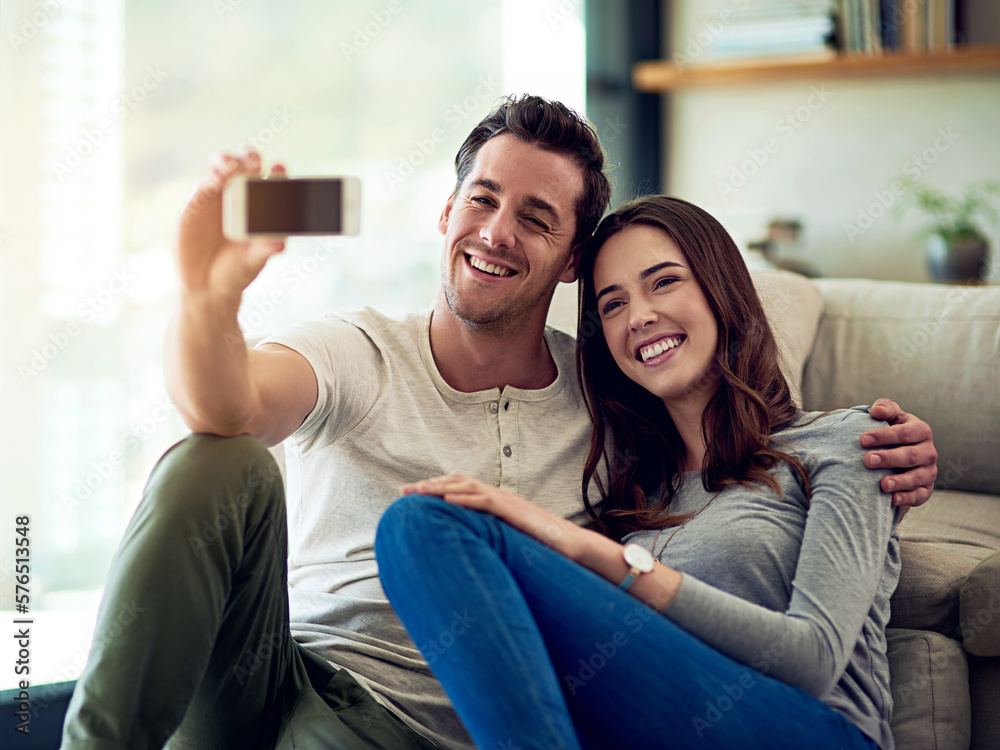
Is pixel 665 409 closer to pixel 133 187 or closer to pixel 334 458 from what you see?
pixel 334 458

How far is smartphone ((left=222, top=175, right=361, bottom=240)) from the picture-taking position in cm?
95

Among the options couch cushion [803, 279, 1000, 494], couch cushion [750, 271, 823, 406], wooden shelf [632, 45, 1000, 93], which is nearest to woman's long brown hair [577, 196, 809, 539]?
couch cushion [750, 271, 823, 406]

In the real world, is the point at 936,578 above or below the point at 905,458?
below

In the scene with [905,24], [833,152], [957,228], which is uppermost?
[905,24]

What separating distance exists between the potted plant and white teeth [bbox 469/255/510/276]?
1.80 m

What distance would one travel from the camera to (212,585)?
3.30ft

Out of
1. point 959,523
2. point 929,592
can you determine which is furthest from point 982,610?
point 959,523

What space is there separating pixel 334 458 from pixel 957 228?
7.22ft

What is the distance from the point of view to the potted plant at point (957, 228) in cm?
267

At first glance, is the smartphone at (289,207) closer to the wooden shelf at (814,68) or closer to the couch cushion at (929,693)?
the couch cushion at (929,693)

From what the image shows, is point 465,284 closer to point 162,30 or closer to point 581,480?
point 581,480

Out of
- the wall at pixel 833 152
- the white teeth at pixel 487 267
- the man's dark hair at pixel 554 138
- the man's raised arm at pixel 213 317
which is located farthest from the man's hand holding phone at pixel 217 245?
the wall at pixel 833 152

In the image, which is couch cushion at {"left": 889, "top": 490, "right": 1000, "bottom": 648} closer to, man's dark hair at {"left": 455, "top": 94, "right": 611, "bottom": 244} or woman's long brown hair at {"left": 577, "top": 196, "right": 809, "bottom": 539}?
woman's long brown hair at {"left": 577, "top": 196, "right": 809, "bottom": 539}

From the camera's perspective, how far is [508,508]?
1.05 m
